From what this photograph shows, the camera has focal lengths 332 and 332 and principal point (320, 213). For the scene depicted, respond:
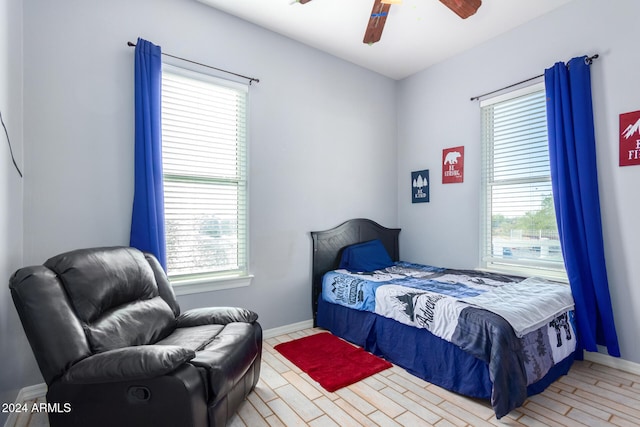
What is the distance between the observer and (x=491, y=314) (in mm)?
2041

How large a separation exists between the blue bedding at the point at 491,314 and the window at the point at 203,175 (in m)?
1.18

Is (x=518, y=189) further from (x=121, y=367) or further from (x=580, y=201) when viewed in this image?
(x=121, y=367)

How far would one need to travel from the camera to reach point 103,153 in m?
2.40

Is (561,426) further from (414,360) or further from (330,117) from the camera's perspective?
(330,117)

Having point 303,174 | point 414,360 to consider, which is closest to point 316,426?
point 414,360

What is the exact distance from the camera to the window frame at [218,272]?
271 cm

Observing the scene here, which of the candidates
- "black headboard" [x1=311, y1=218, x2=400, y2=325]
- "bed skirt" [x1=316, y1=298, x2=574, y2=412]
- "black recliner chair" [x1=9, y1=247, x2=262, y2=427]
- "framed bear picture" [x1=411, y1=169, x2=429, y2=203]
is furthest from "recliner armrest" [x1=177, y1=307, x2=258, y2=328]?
"framed bear picture" [x1=411, y1=169, x2=429, y2=203]

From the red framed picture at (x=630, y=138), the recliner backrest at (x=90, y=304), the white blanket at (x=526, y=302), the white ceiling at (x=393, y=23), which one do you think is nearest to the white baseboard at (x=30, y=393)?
the recliner backrest at (x=90, y=304)

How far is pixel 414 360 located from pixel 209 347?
5.00 feet

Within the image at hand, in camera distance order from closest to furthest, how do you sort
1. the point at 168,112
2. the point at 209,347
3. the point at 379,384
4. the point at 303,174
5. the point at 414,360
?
1. the point at 209,347
2. the point at 379,384
3. the point at 414,360
4. the point at 168,112
5. the point at 303,174

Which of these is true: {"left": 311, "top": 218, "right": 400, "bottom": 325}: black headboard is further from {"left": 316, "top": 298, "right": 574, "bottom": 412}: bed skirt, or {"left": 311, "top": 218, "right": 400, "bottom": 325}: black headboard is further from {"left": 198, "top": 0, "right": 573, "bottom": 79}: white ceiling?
{"left": 198, "top": 0, "right": 573, "bottom": 79}: white ceiling

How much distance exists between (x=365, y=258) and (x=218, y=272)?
154 cm

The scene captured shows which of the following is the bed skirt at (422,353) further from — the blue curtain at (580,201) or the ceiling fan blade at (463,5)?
the ceiling fan blade at (463,5)

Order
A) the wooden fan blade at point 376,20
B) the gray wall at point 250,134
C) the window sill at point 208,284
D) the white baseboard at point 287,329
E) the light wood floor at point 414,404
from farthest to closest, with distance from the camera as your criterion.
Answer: the white baseboard at point 287,329 < the window sill at point 208,284 < the wooden fan blade at point 376,20 < the gray wall at point 250,134 < the light wood floor at point 414,404
